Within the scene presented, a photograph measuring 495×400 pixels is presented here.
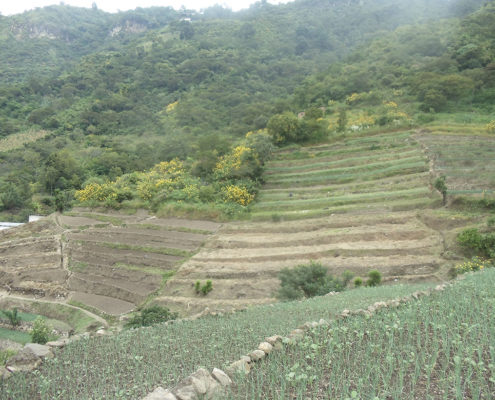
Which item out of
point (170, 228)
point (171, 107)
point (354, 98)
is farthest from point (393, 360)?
point (171, 107)

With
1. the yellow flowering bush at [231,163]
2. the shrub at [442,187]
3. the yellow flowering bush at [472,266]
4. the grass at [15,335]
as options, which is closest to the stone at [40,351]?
the grass at [15,335]

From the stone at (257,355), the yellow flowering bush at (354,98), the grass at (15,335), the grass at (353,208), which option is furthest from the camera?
the yellow flowering bush at (354,98)

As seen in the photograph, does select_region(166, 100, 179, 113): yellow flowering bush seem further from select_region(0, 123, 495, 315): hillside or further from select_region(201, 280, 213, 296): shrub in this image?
select_region(201, 280, 213, 296): shrub

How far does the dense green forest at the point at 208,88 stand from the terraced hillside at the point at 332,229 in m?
4.59

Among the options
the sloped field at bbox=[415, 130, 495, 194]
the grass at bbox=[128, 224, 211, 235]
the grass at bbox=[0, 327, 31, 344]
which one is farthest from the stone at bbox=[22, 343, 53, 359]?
the sloped field at bbox=[415, 130, 495, 194]

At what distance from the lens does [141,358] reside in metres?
7.61

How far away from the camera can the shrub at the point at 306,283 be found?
16.5 metres

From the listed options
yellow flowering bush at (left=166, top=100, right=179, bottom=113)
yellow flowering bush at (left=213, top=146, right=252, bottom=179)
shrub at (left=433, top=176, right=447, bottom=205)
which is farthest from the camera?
yellow flowering bush at (left=166, top=100, right=179, bottom=113)

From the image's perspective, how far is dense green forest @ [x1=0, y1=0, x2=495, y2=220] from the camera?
41.8 m

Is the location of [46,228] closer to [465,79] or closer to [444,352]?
[444,352]

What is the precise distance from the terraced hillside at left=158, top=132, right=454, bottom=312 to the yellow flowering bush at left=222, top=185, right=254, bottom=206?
121 cm

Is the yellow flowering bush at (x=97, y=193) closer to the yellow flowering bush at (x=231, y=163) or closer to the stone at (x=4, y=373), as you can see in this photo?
the yellow flowering bush at (x=231, y=163)

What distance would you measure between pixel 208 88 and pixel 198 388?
82.2 metres

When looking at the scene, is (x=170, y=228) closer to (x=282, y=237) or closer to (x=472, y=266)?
(x=282, y=237)
